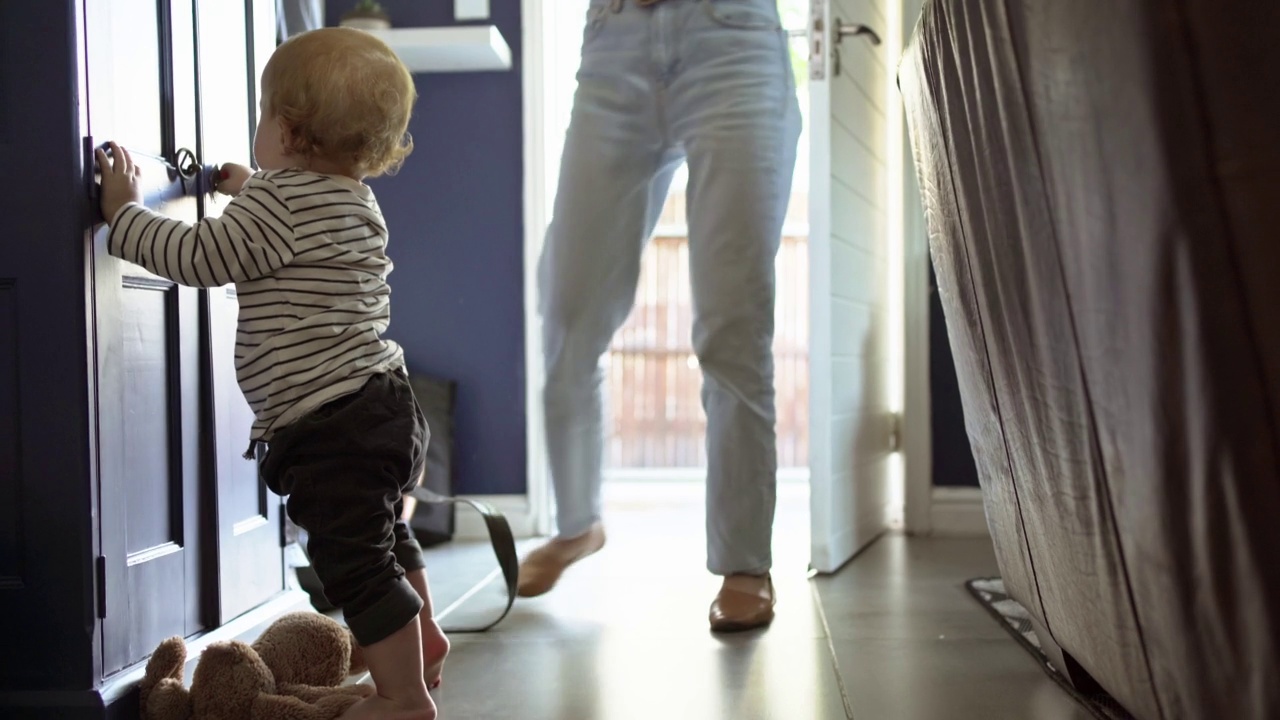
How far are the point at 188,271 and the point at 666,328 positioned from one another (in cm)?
348

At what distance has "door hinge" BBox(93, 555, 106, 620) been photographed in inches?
41.9

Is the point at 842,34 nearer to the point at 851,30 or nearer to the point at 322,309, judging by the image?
the point at 851,30

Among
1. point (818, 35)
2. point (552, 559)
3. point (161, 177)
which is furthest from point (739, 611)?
point (818, 35)

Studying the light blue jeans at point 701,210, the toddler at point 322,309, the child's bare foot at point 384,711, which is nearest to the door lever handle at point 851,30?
the light blue jeans at point 701,210

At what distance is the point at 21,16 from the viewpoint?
1.05m

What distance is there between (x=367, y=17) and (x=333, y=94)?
1.65 m

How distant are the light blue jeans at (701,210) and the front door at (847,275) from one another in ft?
1.49

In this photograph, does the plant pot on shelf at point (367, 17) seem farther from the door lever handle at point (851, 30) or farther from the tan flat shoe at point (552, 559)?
the tan flat shoe at point (552, 559)

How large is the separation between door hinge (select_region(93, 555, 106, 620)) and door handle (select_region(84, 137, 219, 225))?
335mm

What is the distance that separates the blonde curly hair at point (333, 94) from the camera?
1.11 m

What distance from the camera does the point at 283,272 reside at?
1.10 meters

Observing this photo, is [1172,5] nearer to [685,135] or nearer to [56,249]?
[56,249]

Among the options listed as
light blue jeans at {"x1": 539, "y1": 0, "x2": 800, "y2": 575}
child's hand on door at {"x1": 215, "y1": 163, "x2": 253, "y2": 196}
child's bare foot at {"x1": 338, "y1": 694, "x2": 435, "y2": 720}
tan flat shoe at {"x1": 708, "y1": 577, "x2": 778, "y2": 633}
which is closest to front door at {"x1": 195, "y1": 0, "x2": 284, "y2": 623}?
child's hand on door at {"x1": 215, "y1": 163, "x2": 253, "y2": 196}

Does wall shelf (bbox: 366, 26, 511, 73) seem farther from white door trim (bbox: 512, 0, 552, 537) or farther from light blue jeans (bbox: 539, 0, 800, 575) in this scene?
light blue jeans (bbox: 539, 0, 800, 575)
